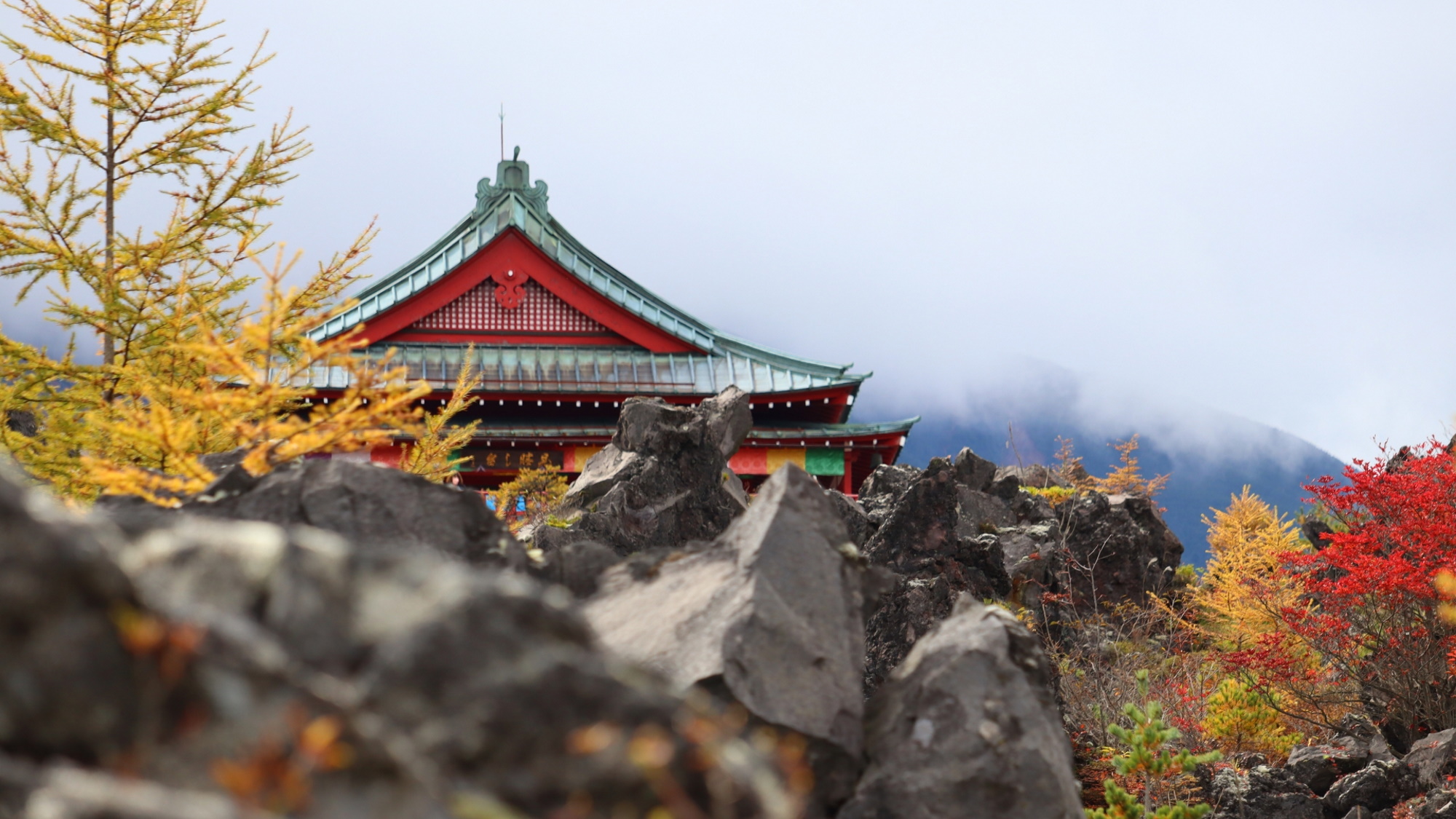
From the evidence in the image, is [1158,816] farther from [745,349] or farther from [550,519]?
[745,349]

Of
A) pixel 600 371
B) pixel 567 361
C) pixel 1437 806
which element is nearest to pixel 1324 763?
pixel 1437 806

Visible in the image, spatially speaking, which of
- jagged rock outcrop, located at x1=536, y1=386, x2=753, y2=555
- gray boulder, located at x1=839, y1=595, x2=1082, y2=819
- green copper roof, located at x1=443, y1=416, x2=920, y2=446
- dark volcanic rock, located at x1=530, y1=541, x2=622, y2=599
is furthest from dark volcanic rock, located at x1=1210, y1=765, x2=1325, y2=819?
green copper roof, located at x1=443, y1=416, x2=920, y2=446

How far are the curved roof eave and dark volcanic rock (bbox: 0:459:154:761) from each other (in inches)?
822

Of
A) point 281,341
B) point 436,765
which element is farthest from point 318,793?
point 281,341

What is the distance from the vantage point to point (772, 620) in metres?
4.26

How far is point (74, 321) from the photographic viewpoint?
9.18 metres

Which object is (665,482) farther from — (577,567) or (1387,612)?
(1387,612)

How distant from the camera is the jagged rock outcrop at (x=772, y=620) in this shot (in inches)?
163

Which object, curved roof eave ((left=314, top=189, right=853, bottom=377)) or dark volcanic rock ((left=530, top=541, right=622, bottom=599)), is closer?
dark volcanic rock ((left=530, top=541, right=622, bottom=599))

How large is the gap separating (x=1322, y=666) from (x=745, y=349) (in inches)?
540

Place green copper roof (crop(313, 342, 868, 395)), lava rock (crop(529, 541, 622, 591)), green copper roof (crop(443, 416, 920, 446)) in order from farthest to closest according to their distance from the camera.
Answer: green copper roof (crop(313, 342, 868, 395)) → green copper roof (crop(443, 416, 920, 446)) → lava rock (crop(529, 541, 622, 591))

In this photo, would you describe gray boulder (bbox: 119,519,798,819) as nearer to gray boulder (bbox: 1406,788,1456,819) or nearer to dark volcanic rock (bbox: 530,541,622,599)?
dark volcanic rock (bbox: 530,541,622,599)

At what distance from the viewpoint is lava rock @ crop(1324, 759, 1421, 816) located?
9328 mm

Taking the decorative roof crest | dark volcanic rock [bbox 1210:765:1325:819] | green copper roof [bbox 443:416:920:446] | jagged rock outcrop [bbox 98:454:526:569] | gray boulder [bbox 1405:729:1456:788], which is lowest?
dark volcanic rock [bbox 1210:765:1325:819]
